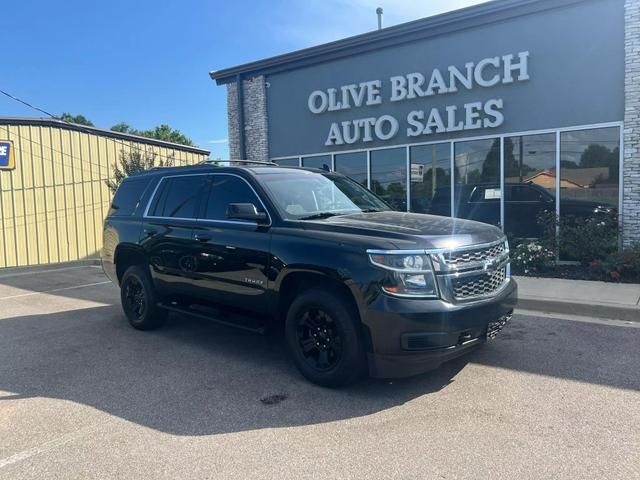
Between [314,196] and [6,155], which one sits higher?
[6,155]

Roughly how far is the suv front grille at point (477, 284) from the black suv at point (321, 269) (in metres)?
0.01

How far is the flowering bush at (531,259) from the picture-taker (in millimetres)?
9305

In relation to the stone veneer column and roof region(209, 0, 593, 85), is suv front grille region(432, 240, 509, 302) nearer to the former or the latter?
roof region(209, 0, 593, 85)

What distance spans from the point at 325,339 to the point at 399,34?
31.6ft

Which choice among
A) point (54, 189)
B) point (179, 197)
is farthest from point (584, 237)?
point (54, 189)

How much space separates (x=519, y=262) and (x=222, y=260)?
6.25 metres

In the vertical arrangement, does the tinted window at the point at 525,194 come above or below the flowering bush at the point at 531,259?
above

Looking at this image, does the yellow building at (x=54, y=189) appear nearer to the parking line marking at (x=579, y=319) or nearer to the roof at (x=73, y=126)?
the roof at (x=73, y=126)

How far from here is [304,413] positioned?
3.92 metres

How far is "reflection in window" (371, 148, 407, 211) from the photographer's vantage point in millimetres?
12391

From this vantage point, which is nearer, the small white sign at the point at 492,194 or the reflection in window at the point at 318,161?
the small white sign at the point at 492,194

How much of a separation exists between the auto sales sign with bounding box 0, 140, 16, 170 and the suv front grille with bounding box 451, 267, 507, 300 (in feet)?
48.5

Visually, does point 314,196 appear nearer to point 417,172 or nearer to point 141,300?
Result: point 141,300

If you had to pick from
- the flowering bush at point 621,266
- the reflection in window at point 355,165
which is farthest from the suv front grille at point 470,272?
the reflection in window at point 355,165
